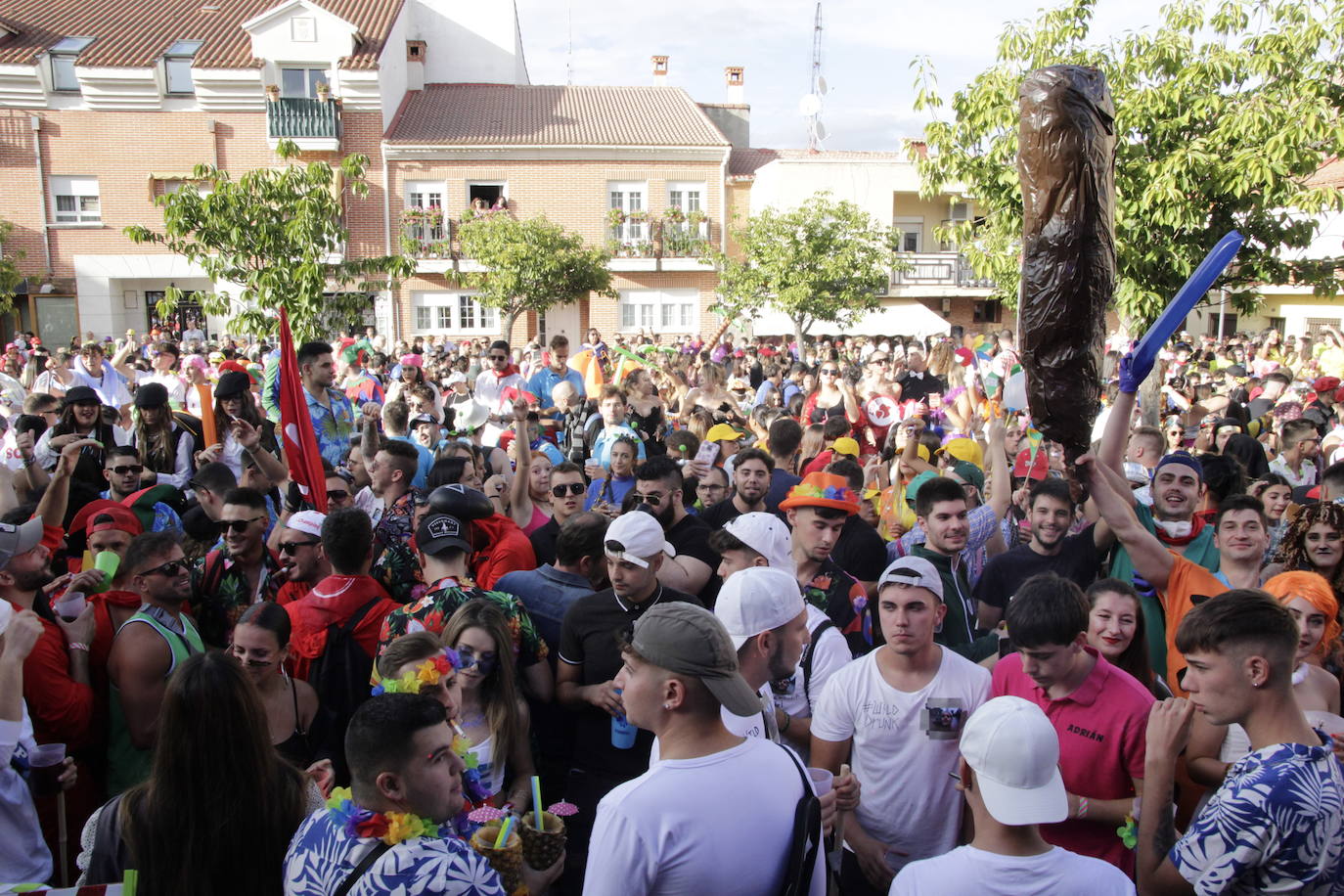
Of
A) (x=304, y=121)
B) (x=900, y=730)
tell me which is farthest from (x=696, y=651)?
(x=304, y=121)

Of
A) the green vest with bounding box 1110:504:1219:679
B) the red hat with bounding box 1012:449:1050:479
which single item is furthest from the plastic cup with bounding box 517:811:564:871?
the red hat with bounding box 1012:449:1050:479

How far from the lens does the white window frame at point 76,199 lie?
29328 millimetres

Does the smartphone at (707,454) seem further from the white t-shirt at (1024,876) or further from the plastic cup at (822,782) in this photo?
the white t-shirt at (1024,876)

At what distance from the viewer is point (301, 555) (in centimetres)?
436

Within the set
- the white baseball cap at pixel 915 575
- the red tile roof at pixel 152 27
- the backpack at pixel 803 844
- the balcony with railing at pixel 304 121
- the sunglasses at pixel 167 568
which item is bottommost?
the backpack at pixel 803 844

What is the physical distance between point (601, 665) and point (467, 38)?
1449 inches

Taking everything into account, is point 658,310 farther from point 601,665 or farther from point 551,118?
point 601,665

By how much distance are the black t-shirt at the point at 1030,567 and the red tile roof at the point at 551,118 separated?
28.8m

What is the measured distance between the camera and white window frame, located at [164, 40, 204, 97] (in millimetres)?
29141

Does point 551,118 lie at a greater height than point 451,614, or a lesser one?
greater

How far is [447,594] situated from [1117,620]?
2498 millimetres

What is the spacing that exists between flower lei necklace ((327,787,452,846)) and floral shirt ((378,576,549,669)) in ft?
3.86

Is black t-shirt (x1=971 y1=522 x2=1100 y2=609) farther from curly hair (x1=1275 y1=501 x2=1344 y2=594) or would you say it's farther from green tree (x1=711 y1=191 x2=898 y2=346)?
green tree (x1=711 y1=191 x2=898 y2=346)

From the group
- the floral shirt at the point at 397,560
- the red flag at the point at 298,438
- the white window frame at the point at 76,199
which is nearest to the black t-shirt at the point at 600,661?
the floral shirt at the point at 397,560
